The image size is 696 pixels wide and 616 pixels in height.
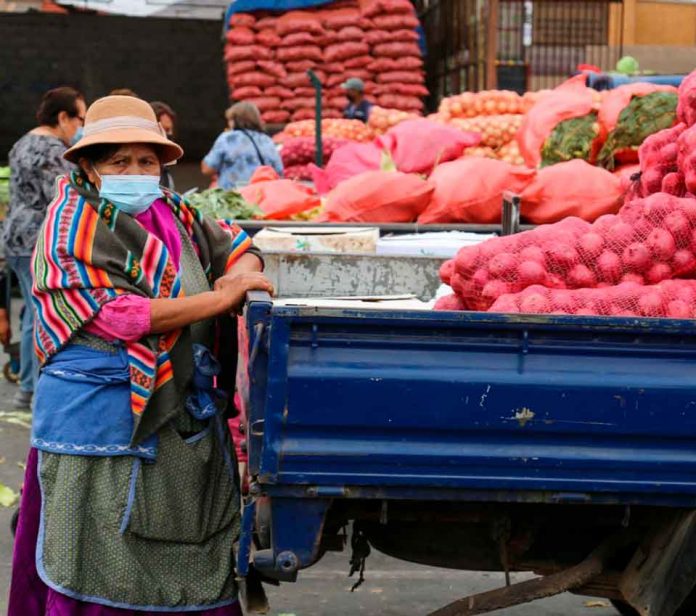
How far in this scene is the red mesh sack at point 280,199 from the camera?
7.26 meters

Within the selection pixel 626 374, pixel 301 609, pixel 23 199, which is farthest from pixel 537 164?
pixel 626 374

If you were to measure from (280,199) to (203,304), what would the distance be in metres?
3.86

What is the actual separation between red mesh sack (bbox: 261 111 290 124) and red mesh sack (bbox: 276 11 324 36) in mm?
1021

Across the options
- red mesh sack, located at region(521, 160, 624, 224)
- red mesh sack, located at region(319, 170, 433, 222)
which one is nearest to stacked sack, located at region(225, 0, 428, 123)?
red mesh sack, located at region(319, 170, 433, 222)

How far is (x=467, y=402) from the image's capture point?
318cm

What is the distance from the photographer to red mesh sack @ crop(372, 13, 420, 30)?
1572cm

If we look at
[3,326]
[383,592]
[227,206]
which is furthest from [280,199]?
[383,592]

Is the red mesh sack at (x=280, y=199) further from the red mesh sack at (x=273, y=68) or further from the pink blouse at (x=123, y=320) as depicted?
the red mesh sack at (x=273, y=68)

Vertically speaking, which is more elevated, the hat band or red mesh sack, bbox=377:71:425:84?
red mesh sack, bbox=377:71:425:84

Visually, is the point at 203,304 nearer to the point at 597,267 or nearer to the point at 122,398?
the point at 122,398

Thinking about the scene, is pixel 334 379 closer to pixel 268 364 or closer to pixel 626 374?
pixel 268 364

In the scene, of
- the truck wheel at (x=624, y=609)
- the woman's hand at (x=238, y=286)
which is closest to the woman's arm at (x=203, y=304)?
the woman's hand at (x=238, y=286)

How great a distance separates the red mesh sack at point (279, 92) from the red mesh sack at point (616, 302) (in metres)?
12.1

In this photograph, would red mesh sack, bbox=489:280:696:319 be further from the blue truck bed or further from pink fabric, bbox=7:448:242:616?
pink fabric, bbox=7:448:242:616
